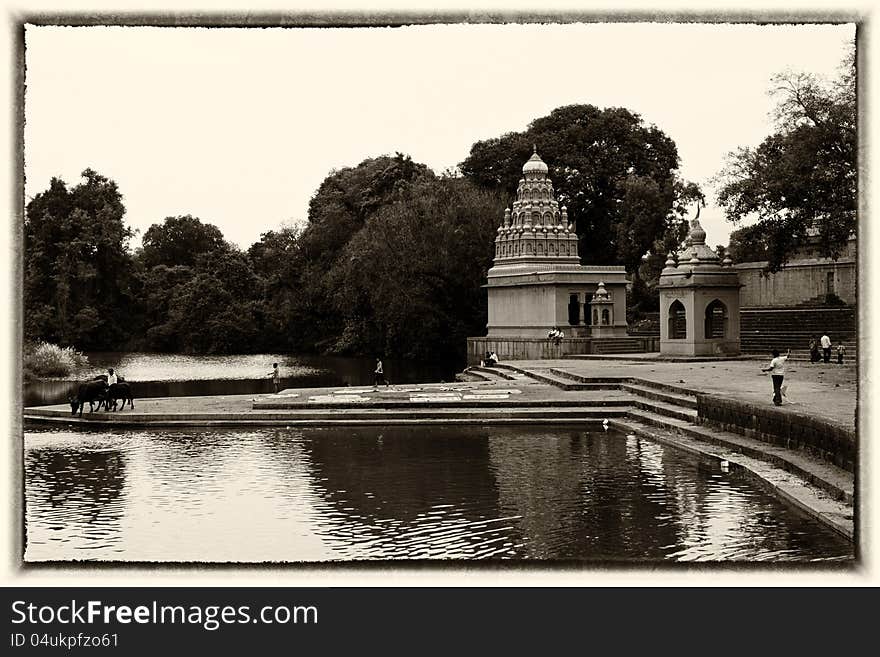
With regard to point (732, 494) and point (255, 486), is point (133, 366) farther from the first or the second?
point (732, 494)

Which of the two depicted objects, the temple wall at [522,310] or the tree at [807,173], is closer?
the tree at [807,173]

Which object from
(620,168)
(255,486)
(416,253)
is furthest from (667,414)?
(620,168)

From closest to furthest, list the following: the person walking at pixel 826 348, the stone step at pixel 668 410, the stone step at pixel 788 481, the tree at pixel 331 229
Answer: the stone step at pixel 788 481 < the stone step at pixel 668 410 < the person walking at pixel 826 348 < the tree at pixel 331 229

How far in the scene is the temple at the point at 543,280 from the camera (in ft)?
148

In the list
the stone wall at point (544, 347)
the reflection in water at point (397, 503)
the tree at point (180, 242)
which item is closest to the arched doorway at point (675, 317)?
the stone wall at point (544, 347)

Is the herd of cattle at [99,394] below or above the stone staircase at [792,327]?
below

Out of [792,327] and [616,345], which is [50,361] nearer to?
[616,345]

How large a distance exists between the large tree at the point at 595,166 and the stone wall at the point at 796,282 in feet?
38.8

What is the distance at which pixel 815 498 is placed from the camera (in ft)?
39.1

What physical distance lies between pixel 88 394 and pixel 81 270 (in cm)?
1015

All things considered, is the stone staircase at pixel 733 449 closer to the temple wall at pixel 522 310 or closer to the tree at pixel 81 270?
the tree at pixel 81 270

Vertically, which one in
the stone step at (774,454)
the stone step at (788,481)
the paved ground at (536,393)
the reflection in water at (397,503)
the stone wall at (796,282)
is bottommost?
the reflection in water at (397,503)

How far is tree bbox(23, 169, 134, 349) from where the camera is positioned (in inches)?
1022

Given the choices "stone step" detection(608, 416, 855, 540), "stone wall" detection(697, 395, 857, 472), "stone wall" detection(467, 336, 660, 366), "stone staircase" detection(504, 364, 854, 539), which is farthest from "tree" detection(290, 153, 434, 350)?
"stone step" detection(608, 416, 855, 540)
